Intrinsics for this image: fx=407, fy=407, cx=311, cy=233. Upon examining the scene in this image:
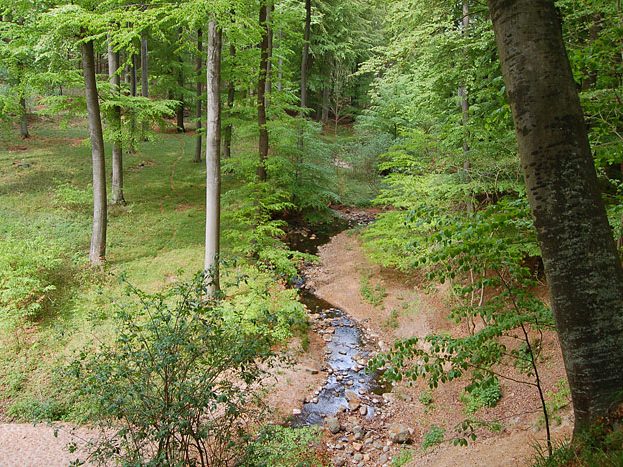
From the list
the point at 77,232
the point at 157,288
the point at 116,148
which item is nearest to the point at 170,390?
the point at 157,288

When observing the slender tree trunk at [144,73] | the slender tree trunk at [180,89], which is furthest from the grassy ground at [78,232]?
the slender tree trunk at [144,73]

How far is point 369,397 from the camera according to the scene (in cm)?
780

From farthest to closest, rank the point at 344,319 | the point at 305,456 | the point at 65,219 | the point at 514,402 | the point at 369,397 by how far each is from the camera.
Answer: the point at 65,219, the point at 344,319, the point at 369,397, the point at 514,402, the point at 305,456

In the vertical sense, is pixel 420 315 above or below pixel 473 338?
below

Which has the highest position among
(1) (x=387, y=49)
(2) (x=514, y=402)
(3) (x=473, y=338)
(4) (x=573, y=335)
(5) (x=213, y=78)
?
(1) (x=387, y=49)

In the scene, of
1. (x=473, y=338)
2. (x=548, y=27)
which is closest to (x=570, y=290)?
(x=473, y=338)

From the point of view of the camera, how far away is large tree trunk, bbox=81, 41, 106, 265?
10297mm

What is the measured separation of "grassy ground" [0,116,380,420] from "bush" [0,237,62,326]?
7.5 inches

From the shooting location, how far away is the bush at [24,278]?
8133 mm

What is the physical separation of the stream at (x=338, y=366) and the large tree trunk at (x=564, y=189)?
323 centimetres

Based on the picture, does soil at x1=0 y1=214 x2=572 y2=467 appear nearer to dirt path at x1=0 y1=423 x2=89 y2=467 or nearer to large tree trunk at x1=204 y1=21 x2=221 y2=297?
dirt path at x1=0 y1=423 x2=89 y2=467

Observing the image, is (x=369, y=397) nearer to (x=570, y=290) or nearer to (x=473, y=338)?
(x=473, y=338)

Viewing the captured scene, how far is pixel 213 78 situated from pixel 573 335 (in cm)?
798

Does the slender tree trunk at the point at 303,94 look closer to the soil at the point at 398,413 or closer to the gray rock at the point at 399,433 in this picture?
the soil at the point at 398,413
